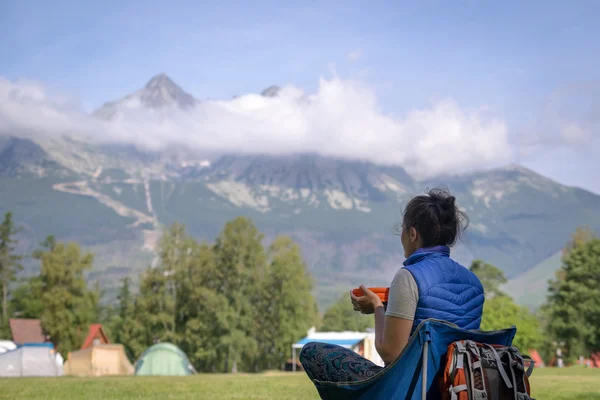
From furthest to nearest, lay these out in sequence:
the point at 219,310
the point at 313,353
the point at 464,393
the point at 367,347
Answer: the point at 219,310 < the point at 367,347 < the point at 313,353 < the point at 464,393

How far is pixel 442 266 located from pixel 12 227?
276ft

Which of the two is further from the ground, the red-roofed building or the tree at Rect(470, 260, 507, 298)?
the tree at Rect(470, 260, 507, 298)

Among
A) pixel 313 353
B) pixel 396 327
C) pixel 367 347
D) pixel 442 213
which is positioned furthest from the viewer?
pixel 367 347

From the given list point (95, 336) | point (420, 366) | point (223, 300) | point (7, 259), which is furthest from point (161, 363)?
point (7, 259)

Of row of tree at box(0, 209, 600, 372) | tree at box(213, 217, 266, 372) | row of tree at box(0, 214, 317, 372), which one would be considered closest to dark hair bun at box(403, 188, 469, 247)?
row of tree at box(0, 209, 600, 372)

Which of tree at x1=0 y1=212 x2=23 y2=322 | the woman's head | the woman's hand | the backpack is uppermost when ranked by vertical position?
tree at x1=0 y1=212 x2=23 y2=322

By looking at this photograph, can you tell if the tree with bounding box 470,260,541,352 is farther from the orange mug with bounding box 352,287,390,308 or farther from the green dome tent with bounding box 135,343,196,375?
the orange mug with bounding box 352,287,390,308

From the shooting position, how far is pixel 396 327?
3920 mm

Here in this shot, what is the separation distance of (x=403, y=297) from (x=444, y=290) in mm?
261

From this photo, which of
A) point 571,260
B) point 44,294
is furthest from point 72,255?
point 571,260

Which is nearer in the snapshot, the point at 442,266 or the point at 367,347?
the point at 442,266

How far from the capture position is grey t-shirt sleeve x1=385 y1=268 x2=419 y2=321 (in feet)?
12.8

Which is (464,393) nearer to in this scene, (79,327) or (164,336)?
(164,336)

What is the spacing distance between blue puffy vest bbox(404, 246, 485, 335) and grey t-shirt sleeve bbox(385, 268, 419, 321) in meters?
0.03
